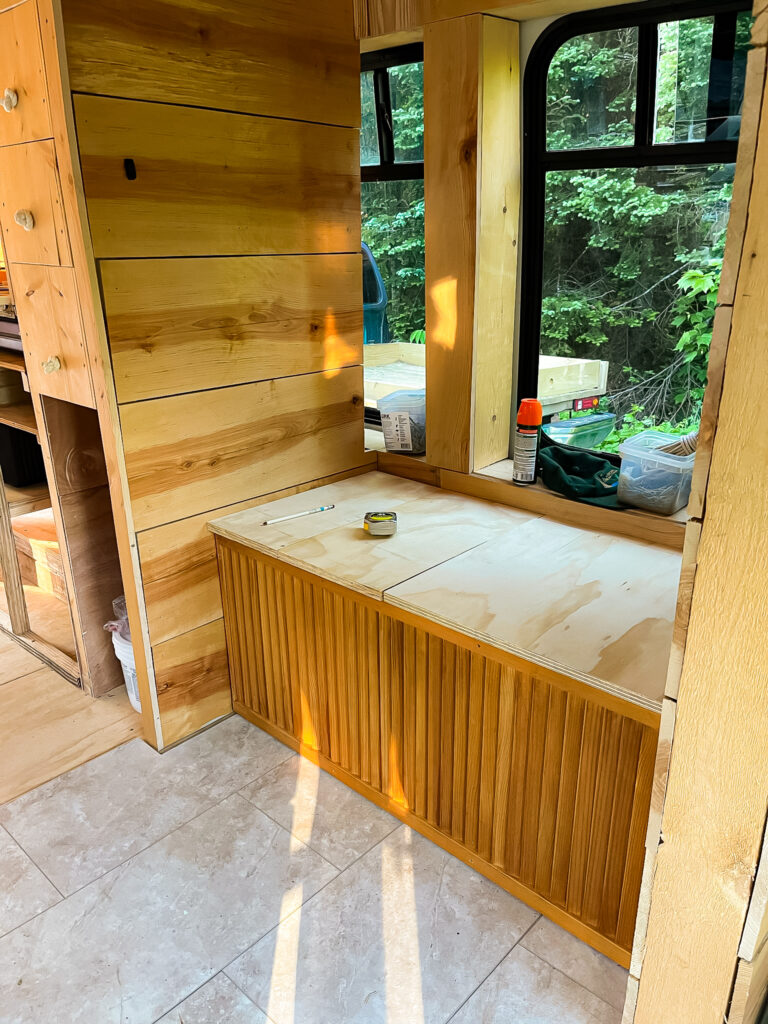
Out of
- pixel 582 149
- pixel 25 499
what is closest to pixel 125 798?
pixel 25 499

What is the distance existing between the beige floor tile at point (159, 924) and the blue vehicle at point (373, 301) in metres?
1.77

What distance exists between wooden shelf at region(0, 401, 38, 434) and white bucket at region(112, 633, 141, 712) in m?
0.75

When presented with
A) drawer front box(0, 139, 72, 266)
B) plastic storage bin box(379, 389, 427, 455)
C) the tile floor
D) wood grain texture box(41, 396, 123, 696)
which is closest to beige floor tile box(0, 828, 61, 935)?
the tile floor

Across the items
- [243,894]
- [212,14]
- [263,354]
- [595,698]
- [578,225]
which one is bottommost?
[243,894]

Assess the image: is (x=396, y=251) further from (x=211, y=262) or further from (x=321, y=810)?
(x=321, y=810)

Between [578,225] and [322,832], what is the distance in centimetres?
184

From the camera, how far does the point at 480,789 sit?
5.98 ft

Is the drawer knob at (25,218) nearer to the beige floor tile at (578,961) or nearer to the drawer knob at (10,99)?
the drawer knob at (10,99)

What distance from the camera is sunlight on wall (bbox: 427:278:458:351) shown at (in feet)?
7.57

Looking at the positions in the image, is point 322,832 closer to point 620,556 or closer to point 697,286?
point 620,556

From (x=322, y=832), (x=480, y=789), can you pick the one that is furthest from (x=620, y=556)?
(x=322, y=832)

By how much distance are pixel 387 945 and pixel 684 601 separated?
1.15 m

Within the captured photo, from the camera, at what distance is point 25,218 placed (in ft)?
6.59

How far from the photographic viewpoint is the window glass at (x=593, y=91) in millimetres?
1970
